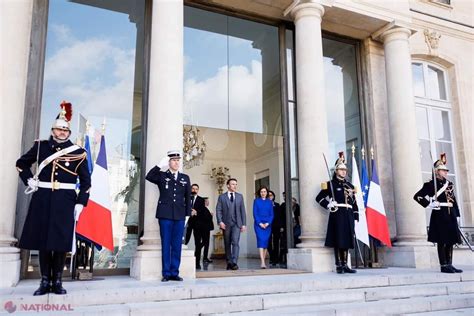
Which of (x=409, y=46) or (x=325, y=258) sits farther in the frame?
(x=409, y=46)

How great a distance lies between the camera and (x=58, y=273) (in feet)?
15.3

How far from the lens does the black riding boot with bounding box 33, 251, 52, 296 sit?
4.52m

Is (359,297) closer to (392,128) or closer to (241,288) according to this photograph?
(241,288)

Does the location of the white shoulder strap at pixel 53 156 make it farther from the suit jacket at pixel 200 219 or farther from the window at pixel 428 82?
the window at pixel 428 82

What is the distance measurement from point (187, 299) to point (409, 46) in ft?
26.7

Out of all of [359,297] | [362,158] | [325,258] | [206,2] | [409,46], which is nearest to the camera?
[359,297]

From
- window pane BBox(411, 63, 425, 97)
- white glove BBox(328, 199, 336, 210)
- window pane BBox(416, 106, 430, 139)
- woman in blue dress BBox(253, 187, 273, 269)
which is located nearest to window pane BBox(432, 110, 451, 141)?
window pane BBox(416, 106, 430, 139)

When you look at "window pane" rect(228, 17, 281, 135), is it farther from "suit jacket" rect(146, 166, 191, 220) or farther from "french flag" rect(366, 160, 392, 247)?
"suit jacket" rect(146, 166, 191, 220)

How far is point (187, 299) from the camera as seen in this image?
4.88 m

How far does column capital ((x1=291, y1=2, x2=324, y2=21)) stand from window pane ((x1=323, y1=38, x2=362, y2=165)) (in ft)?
5.56

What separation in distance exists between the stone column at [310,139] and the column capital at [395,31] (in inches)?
75.4

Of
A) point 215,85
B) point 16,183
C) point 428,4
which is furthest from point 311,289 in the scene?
point 428,4

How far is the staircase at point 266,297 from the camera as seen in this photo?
4.42 m

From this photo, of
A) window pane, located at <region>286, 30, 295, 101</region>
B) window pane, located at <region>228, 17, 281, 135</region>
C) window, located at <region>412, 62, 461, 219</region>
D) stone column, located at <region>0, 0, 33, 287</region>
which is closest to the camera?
stone column, located at <region>0, 0, 33, 287</region>
